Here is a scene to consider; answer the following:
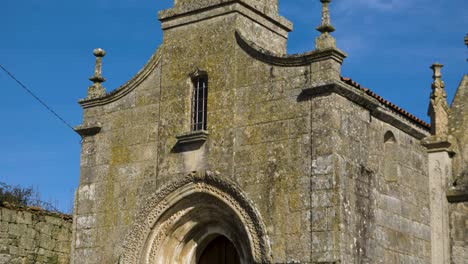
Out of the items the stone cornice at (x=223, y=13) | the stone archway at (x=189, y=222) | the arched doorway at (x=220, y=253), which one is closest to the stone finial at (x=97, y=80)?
the stone cornice at (x=223, y=13)

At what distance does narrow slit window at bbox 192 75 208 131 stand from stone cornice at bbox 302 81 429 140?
2.36 metres

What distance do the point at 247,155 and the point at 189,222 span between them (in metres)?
2.07

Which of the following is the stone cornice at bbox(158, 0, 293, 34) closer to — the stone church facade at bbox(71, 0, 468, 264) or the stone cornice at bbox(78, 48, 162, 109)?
the stone church facade at bbox(71, 0, 468, 264)

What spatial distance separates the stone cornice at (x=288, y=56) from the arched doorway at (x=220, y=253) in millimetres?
A: 3823

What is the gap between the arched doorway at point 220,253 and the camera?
17.9 meters

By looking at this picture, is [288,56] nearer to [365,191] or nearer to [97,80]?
[365,191]

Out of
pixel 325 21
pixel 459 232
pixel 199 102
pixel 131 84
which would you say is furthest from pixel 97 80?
pixel 459 232

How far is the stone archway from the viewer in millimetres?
16688

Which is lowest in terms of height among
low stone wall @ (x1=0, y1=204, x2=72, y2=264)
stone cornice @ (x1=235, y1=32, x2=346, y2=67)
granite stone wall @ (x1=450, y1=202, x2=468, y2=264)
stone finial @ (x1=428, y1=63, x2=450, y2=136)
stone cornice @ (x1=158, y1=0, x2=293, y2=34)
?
granite stone wall @ (x1=450, y1=202, x2=468, y2=264)

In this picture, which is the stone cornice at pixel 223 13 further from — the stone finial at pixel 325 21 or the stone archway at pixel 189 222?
the stone archway at pixel 189 222

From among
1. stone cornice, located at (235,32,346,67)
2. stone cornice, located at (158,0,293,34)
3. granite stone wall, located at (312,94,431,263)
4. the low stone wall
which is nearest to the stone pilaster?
granite stone wall, located at (312,94,431,263)

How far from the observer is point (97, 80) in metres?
19.4

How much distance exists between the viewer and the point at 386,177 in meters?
17.3

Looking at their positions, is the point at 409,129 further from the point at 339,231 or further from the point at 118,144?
the point at 118,144
